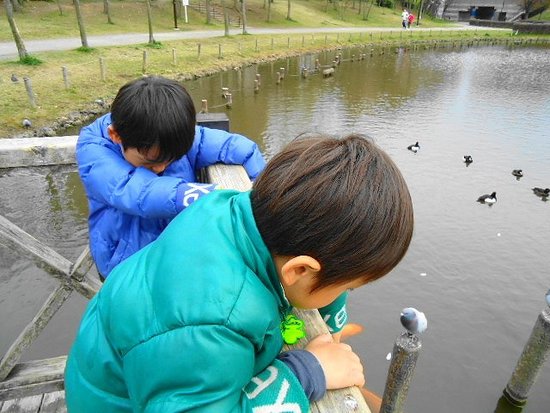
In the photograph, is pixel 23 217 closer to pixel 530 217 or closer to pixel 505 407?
pixel 505 407

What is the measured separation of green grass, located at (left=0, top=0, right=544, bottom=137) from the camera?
12.9 meters

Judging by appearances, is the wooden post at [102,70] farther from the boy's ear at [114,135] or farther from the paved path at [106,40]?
the boy's ear at [114,135]

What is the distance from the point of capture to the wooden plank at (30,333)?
280 cm

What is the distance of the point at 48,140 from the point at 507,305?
23.4ft

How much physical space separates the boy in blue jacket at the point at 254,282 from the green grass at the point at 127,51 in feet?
37.9

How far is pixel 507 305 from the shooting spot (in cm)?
691

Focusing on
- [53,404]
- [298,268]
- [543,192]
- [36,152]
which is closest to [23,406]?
[53,404]

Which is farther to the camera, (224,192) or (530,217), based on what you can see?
(530,217)

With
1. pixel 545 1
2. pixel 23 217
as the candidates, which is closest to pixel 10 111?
pixel 23 217

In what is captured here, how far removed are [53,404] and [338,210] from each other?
11.4 feet

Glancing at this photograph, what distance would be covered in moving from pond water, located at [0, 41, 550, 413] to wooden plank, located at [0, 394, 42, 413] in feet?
6.08

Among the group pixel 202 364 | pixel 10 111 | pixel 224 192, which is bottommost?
pixel 10 111

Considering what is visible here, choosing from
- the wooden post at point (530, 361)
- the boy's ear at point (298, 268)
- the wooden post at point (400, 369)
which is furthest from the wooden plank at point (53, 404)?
the wooden post at point (530, 361)

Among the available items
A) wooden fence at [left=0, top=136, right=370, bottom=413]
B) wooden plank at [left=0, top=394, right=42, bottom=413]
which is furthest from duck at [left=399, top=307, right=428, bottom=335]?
wooden plank at [left=0, top=394, right=42, bottom=413]
